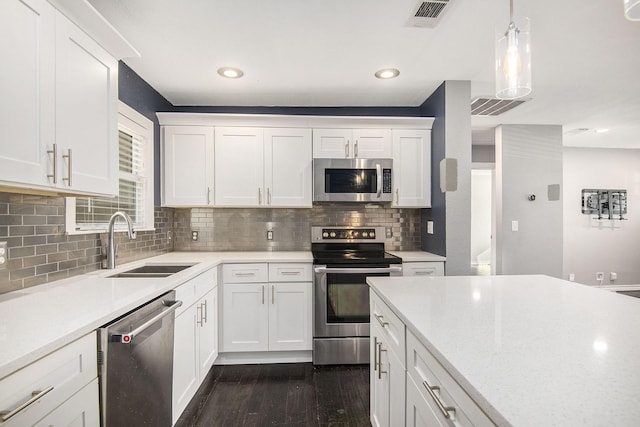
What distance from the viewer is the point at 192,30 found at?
6.50ft

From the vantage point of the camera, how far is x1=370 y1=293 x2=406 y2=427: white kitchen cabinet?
1.25m

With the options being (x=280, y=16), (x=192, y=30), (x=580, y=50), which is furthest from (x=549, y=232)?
(x=192, y=30)

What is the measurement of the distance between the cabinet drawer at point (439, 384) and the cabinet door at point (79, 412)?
111cm

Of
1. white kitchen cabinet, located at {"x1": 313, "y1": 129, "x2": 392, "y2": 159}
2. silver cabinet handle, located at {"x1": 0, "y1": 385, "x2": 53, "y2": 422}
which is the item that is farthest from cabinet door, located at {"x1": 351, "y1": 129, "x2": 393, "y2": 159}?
silver cabinet handle, located at {"x1": 0, "y1": 385, "x2": 53, "y2": 422}

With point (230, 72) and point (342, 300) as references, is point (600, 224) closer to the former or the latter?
point (342, 300)

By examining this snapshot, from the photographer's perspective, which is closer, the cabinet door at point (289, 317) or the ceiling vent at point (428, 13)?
the ceiling vent at point (428, 13)

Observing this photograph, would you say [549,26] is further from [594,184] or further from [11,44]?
[594,184]

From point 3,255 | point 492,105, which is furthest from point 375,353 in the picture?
point 492,105

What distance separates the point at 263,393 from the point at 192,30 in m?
2.55

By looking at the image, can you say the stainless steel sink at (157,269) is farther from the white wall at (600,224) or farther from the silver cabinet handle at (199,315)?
the white wall at (600,224)

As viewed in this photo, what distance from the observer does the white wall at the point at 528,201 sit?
13.9 ft

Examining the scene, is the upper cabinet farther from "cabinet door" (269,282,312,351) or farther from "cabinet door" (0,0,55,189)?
"cabinet door" (269,282,312,351)

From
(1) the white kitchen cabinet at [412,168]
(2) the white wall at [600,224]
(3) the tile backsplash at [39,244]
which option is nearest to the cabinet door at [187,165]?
(3) the tile backsplash at [39,244]

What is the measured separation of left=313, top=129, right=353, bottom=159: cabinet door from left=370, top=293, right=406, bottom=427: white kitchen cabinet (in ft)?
5.63
